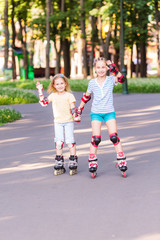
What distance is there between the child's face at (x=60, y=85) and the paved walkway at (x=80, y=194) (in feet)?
3.78

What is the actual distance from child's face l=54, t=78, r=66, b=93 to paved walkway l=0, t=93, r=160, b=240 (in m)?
1.15

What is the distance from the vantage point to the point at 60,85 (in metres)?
7.31

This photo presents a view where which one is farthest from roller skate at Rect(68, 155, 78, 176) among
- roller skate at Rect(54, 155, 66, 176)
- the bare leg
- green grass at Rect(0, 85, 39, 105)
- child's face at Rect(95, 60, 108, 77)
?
green grass at Rect(0, 85, 39, 105)

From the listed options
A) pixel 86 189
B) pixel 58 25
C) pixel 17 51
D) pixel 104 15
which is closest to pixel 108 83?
pixel 86 189

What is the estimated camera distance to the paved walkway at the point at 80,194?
471 cm

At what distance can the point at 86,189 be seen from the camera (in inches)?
250

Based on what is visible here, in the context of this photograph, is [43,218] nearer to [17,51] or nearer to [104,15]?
[104,15]

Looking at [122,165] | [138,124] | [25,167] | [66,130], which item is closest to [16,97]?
[138,124]

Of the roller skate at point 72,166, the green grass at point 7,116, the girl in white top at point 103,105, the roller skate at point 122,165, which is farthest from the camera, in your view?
the green grass at point 7,116

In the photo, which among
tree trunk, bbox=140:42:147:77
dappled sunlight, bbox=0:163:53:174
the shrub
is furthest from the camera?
tree trunk, bbox=140:42:147:77

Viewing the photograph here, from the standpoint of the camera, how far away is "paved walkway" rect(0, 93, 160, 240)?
15.5 feet

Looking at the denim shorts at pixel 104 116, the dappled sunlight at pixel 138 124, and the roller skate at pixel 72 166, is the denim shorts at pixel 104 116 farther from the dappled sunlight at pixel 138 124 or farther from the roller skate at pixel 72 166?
the dappled sunlight at pixel 138 124

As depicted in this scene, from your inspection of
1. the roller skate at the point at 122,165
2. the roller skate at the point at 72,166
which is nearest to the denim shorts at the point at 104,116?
the roller skate at the point at 122,165

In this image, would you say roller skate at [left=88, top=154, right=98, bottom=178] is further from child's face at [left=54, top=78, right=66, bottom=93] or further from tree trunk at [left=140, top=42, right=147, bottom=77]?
tree trunk at [left=140, top=42, right=147, bottom=77]
